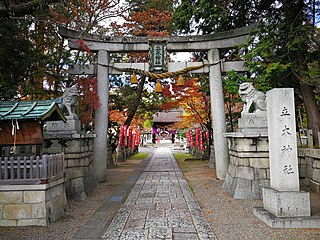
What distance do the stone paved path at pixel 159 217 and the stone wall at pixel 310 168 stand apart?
12.2ft

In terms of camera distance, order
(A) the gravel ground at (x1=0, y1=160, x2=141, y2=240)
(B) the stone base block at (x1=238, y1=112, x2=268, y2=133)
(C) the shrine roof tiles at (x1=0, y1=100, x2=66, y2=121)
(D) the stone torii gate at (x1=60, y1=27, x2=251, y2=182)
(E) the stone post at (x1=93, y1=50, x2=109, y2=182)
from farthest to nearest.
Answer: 1. (D) the stone torii gate at (x1=60, y1=27, x2=251, y2=182)
2. (E) the stone post at (x1=93, y1=50, x2=109, y2=182)
3. (B) the stone base block at (x1=238, y1=112, x2=268, y2=133)
4. (C) the shrine roof tiles at (x1=0, y1=100, x2=66, y2=121)
5. (A) the gravel ground at (x1=0, y1=160, x2=141, y2=240)

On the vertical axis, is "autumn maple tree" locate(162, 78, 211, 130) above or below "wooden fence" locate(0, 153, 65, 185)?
above

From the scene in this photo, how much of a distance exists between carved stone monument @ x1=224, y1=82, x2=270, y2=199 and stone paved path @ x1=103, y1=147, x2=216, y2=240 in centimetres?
154

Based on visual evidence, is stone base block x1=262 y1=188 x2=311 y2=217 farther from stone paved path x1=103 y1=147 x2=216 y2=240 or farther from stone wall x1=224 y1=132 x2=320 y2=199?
stone wall x1=224 y1=132 x2=320 y2=199

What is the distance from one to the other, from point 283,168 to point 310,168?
11.4 ft

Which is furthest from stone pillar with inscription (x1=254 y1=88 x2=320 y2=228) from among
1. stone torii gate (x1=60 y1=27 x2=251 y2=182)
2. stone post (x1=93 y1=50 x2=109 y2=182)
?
stone post (x1=93 y1=50 x2=109 y2=182)

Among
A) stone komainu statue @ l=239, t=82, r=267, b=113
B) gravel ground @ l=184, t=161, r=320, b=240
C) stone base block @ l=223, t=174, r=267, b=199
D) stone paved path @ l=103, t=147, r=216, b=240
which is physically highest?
stone komainu statue @ l=239, t=82, r=267, b=113

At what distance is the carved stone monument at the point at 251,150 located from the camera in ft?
24.2

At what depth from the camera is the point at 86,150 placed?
341 inches

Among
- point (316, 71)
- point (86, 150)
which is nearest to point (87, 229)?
point (86, 150)

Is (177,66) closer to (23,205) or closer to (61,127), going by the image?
(61,127)

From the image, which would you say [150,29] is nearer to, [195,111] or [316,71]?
[195,111]

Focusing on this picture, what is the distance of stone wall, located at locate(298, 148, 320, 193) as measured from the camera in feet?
25.3

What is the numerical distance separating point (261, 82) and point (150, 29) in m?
8.04
